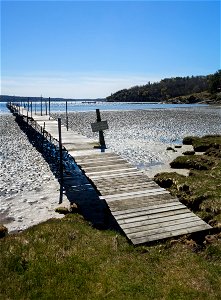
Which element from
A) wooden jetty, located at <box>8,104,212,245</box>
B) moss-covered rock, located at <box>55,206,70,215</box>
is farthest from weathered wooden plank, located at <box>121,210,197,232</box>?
moss-covered rock, located at <box>55,206,70,215</box>

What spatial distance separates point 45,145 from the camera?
38.9m

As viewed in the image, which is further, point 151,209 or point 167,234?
point 151,209

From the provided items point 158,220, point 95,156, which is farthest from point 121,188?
point 95,156

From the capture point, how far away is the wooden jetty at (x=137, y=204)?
12.5 metres

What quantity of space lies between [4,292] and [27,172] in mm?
16618

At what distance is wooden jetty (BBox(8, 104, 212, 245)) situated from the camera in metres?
12.5

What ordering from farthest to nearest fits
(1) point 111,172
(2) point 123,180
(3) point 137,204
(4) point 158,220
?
(1) point 111,172 → (2) point 123,180 → (3) point 137,204 → (4) point 158,220

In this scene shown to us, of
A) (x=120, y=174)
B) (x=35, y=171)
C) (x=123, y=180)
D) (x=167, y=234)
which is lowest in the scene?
(x=35, y=171)

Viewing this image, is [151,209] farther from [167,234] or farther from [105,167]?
[105,167]

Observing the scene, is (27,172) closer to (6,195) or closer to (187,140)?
(6,195)

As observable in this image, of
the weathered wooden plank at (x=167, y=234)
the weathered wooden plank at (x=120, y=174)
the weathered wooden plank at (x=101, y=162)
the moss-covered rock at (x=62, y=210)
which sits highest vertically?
the weathered wooden plank at (x=101, y=162)

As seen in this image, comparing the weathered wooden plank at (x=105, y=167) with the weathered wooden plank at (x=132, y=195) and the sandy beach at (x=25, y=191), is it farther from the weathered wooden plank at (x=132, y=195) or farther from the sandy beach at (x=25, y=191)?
the weathered wooden plank at (x=132, y=195)

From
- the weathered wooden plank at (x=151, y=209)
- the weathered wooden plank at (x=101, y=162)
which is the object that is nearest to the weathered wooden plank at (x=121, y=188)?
the weathered wooden plank at (x=151, y=209)

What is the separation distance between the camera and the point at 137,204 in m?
14.5
